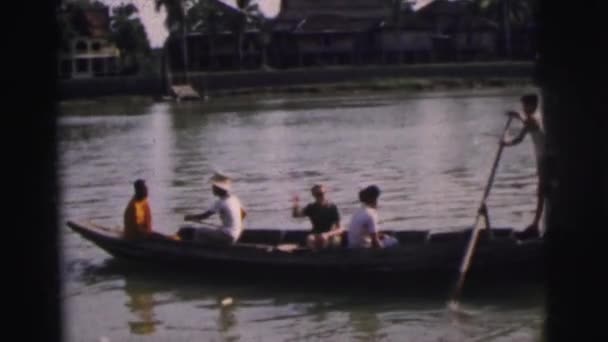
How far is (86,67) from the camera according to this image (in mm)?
65125

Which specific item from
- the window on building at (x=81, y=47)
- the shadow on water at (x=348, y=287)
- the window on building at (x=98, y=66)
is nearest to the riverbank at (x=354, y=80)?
the window on building at (x=81, y=47)

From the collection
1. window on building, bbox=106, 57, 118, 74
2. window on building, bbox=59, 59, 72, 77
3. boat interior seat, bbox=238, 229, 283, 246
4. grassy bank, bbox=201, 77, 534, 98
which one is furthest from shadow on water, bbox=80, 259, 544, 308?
window on building, bbox=106, 57, 118, 74

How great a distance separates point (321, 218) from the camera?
11.3 metres

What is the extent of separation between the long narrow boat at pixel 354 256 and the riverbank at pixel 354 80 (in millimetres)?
Result: 45347

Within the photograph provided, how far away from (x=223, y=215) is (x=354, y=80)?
1856 inches

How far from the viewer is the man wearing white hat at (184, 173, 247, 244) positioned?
11570 mm

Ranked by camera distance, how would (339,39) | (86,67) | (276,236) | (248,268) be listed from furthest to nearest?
(339,39) → (86,67) → (276,236) → (248,268)

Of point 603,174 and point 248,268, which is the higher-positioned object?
point 603,174

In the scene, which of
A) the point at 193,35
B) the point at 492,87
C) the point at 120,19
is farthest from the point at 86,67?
the point at 492,87

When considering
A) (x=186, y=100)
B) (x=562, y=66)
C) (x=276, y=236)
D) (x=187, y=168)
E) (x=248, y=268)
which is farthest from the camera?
(x=186, y=100)

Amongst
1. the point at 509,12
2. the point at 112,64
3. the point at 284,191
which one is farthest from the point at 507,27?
the point at 284,191

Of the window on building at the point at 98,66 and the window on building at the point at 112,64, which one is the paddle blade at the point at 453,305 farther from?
the window on building at the point at 112,64

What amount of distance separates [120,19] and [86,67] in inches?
157

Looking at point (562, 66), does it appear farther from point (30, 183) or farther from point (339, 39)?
point (339, 39)
